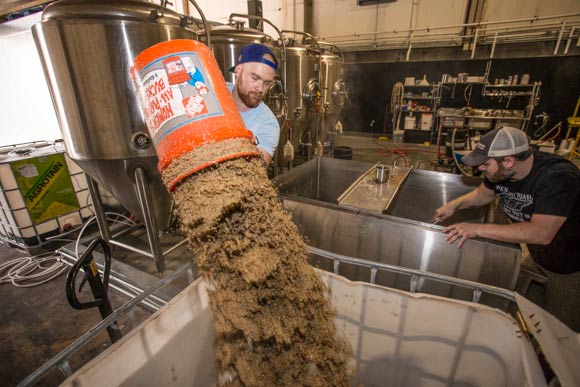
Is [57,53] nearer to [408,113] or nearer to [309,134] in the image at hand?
[309,134]

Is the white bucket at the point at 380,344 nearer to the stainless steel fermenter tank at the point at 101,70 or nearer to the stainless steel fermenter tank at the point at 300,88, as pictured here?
the stainless steel fermenter tank at the point at 101,70

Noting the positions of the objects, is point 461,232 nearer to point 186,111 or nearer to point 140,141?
point 186,111

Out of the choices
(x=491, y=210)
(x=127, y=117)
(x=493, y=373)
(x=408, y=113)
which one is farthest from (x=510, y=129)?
(x=408, y=113)

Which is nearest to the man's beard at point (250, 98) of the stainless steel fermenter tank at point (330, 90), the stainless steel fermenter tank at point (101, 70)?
the stainless steel fermenter tank at point (101, 70)

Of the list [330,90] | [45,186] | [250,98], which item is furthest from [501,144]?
[45,186]

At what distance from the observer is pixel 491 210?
7.11 feet

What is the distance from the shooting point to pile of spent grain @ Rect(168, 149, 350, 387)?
0.64 meters

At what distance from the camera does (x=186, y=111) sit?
25.2 inches

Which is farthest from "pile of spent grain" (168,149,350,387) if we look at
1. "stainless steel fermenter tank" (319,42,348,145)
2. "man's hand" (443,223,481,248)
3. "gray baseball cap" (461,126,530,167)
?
"stainless steel fermenter tank" (319,42,348,145)

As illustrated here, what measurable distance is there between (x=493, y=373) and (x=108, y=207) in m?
3.59

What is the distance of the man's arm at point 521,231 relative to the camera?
132 centimetres

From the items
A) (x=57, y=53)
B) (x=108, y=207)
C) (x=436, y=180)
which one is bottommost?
(x=108, y=207)

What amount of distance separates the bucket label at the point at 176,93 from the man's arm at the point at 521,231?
4.25 feet

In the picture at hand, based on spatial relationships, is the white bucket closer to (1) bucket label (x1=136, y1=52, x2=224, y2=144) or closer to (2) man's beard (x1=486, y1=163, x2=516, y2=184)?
(1) bucket label (x1=136, y1=52, x2=224, y2=144)
